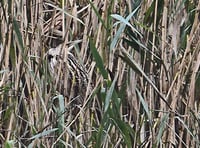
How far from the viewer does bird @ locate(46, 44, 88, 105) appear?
52.4 inches

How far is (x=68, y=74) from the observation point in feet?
4.45

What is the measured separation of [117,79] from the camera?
1329 mm

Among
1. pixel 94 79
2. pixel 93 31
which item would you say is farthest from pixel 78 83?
pixel 93 31

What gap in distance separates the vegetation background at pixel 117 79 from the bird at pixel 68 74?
3 cm

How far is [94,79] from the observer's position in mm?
1399

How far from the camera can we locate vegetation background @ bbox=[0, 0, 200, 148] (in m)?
1.26

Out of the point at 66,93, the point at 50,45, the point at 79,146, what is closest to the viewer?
the point at 79,146

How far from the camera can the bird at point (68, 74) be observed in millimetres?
1330

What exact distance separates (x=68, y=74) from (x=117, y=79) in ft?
0.45

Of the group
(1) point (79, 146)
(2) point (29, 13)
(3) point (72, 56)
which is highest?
(2) point (29, 13)

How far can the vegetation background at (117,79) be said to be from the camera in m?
1.26

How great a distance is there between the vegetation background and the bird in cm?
3

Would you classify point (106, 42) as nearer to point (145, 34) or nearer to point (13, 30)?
point (145, 34)

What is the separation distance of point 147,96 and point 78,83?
21 cm
